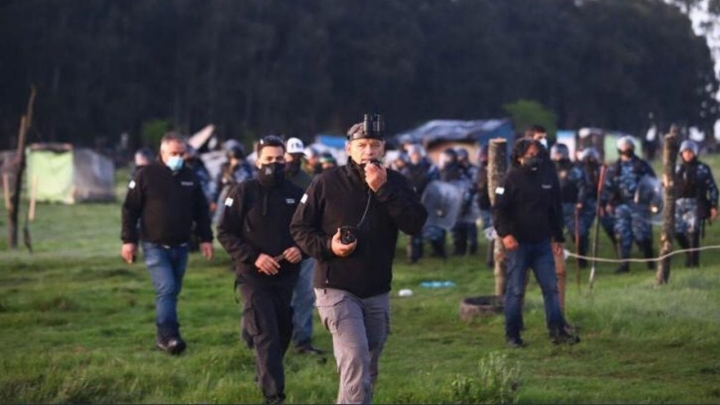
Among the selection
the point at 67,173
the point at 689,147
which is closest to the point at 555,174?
the point at 689,147

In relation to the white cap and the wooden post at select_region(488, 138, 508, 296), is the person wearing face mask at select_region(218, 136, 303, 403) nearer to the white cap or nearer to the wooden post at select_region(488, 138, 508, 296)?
the white cap

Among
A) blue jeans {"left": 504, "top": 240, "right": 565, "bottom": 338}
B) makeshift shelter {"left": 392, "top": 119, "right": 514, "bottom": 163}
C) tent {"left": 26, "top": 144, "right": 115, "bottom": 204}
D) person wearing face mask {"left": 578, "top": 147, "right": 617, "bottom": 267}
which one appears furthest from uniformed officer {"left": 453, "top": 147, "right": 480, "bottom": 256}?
makeshift shelter {"left": 392, "top": 119, "right": 514, "bottom": 163}

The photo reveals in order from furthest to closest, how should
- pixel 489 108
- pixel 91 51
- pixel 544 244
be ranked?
pixel 489 108
pixel 91 51
pixel 544 244

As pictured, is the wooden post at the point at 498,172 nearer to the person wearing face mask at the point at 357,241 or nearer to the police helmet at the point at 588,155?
the person wearing face mask at the point at 357,241

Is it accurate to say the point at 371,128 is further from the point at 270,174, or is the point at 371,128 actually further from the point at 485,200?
the point at 485,200

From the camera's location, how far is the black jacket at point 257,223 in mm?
10031

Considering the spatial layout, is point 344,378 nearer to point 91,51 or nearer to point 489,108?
point 91,51

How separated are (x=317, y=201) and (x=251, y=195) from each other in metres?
2.16

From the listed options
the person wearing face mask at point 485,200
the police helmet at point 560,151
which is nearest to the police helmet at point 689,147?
the police helmet at point 560,151

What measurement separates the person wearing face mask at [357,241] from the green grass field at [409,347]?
1513 mm

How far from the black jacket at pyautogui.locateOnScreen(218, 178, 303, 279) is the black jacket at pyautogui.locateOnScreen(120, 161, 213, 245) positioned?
2.10 m

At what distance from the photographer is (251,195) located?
1029 centimetres

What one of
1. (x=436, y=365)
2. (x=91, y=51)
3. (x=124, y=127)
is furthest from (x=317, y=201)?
(x=124, y=127)

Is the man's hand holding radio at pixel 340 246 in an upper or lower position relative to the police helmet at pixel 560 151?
lower
